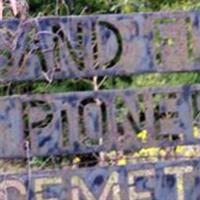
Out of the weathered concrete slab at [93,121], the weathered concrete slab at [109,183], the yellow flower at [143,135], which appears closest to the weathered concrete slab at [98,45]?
the weathered concrete slab at [93,121]

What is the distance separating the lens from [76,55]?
3.92 m

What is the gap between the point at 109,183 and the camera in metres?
3.93

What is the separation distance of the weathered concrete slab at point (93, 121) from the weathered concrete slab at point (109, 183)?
81 mm

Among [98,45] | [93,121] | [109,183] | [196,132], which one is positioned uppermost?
[98,45]

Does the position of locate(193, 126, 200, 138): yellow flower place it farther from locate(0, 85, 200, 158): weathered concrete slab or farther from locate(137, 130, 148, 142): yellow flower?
locate(137, 130, 148, 142): yellow flower

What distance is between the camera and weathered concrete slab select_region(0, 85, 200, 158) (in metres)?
3.90

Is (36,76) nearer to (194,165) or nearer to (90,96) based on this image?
(90,96)

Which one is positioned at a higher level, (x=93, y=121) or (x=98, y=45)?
(x=98, y=45)

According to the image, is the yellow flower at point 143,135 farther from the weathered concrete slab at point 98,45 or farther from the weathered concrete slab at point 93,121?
the weathered concrete slab at point 98,45

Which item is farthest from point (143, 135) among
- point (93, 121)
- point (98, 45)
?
point (98, 45)

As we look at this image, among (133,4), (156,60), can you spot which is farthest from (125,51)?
(133,4)

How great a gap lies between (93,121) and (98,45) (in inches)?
11.0

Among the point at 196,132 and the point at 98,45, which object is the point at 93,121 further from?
the point at 196,132

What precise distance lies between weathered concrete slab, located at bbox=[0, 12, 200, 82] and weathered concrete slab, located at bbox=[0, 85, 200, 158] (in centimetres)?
9
